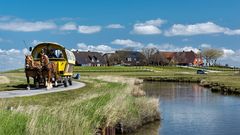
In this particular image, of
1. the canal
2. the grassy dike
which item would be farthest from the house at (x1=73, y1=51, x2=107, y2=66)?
the grassy dike

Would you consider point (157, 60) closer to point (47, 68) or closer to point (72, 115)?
point (47, 68)

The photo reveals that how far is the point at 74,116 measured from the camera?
45.6 feet

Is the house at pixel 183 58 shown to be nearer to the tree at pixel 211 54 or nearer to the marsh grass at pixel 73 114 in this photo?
the tree at pixel 211 54

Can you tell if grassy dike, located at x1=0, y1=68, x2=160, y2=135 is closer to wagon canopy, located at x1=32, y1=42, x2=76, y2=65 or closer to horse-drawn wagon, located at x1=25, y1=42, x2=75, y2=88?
horse-drawn wagon, located at x1=25, y1=42, x2=75, y2=88

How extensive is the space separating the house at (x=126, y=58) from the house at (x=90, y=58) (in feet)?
9.41

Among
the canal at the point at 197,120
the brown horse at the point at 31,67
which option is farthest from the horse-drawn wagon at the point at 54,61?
the canal at the point at 197,120

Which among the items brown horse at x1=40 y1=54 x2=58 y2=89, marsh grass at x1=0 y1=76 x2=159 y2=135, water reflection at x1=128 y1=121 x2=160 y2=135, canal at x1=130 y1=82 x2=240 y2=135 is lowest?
canal at x1=130 y1=82 x2=240 y2=135

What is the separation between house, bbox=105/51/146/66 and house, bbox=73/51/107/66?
9.41 feet

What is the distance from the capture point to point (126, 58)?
7569 inches

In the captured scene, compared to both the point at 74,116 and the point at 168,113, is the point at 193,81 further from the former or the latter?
the point at 74,116

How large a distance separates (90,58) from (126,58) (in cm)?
1873

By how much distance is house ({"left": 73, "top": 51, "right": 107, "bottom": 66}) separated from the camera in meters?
178

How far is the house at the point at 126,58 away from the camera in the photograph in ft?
602

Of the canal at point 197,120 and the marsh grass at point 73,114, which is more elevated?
the marsh grass at point 73,114
